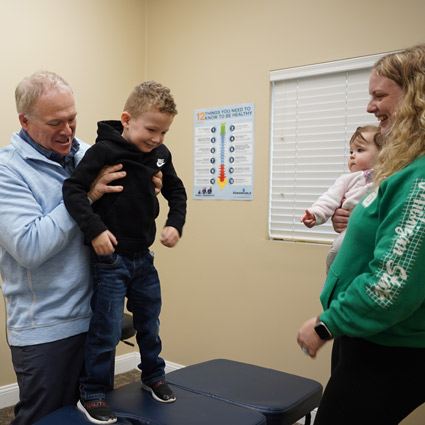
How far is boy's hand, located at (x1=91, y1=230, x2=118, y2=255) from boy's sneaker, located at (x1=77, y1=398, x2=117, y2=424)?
474mm

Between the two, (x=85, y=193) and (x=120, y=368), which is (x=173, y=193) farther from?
(x=120, y=368)

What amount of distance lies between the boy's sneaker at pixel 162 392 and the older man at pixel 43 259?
0.27 meters

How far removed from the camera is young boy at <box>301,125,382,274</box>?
1.95 metres

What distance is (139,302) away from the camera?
5.10ft

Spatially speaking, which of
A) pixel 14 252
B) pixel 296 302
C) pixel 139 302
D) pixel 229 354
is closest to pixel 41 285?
pixel 14 252

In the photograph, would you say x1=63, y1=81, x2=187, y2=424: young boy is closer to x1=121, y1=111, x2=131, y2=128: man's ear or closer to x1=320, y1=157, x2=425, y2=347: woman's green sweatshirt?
x1=121, y1=111, x2=131, y2=128: man's ear

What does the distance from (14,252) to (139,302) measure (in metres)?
0.42

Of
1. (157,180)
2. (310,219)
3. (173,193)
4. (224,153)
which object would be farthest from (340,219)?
(224,153)

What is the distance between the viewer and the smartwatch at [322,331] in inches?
46.0

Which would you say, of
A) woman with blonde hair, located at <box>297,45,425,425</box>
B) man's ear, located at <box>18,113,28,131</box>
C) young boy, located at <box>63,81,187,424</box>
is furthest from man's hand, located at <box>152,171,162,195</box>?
woman with blonde hair, located at <box>297,45,425,425</box>

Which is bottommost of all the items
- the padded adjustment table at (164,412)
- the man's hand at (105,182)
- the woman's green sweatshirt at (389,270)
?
the padded adjustment table at (164,412)

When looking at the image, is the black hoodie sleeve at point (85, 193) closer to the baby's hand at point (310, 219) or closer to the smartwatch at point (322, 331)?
the smartwatch at point (322, 331)

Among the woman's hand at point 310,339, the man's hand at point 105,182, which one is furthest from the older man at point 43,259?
the woman's hand at point 310,339

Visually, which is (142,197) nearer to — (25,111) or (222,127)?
(25,111)
